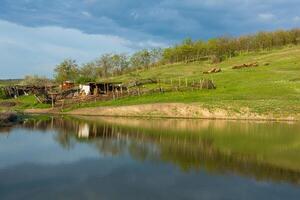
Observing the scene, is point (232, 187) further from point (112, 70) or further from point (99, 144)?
point (112, 70)

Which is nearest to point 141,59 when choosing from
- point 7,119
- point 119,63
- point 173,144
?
point 119,63

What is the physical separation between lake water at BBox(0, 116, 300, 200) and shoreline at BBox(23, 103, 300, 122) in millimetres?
13794

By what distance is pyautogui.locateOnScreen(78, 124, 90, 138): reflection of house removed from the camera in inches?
1799

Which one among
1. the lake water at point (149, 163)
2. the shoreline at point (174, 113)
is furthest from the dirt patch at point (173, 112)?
the lake water at point (149, 163)

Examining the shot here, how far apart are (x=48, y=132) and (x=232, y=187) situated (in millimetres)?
28860

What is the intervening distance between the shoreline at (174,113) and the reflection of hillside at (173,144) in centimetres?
815

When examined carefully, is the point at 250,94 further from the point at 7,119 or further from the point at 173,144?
the point at 173,144

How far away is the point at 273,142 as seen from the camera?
135ft

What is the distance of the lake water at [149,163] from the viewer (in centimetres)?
2227

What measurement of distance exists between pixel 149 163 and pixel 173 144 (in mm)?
9882

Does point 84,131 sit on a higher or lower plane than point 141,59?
lower

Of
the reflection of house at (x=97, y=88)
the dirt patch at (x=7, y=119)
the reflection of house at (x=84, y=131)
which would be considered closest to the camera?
the reflection of house at (x=84, y=131)

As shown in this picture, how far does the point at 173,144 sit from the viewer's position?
130 ft

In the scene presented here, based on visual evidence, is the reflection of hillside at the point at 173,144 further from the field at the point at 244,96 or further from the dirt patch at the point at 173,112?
the field at the point at 244,96
